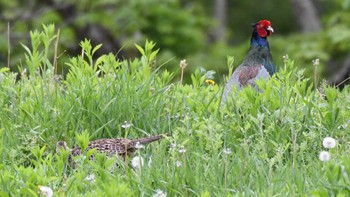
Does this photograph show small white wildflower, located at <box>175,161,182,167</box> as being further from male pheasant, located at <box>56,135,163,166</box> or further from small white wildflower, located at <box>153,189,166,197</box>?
male pheasant, located at <box>56,135,163,166</box>

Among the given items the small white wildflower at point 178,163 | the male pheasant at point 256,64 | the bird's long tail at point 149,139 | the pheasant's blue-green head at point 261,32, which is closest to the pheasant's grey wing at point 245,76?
the male pheasant at point 256,64

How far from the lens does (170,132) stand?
550cm

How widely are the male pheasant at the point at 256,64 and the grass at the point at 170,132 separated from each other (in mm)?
317

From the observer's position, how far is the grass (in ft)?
14.9

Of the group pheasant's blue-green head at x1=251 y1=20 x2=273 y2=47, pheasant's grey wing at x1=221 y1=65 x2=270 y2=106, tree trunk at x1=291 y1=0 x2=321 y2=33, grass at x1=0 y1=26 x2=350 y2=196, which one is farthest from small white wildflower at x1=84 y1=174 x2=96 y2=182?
tree trunk at x1=291 y1=0 x2=321 y2=33

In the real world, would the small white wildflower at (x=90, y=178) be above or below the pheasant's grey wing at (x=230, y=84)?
below

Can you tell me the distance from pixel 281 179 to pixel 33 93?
2044 mm

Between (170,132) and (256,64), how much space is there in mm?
1818

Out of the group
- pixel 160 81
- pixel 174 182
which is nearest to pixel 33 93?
pixel 160 81

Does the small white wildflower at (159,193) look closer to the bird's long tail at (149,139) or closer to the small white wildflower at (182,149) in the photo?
the small white wildflower at (182,149)

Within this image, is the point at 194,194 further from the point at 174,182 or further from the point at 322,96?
the point at 322,96

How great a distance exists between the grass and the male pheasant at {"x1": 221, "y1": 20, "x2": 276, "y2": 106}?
0.32 m

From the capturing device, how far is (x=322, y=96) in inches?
231

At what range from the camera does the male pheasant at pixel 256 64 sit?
6.59 meters
